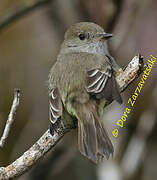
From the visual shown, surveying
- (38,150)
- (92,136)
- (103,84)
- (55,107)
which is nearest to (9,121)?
(38,150)

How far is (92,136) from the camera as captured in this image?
10.4 ft

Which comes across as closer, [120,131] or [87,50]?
[87,50]

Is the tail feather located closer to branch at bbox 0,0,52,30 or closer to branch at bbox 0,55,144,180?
branch at bbox 0,55,144,180

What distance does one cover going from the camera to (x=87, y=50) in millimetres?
4215

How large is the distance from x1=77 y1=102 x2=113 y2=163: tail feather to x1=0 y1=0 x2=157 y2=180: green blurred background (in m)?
1.45

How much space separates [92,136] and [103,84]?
480 millimetres

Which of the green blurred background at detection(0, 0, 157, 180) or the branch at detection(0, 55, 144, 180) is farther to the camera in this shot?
the green blurred background at detection(0, 0, 157, 180)

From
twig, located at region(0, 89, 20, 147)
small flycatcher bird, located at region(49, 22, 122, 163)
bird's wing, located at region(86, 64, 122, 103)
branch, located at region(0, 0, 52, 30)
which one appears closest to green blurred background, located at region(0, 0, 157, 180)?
branch, located at region(0, 0, 52, 30)

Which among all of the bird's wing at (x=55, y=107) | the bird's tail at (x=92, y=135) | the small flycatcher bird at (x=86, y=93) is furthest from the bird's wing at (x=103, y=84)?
the bird's wing at (x=55, y=107)

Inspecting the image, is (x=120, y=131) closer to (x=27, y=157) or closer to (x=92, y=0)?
(x=92, y=0)

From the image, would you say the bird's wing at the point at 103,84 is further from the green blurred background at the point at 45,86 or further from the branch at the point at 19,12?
the branch at the point at 19,12

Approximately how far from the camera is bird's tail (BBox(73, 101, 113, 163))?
298 cm

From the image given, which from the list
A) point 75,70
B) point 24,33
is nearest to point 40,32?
point 24,33

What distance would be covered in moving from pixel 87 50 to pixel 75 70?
62 centimetres
